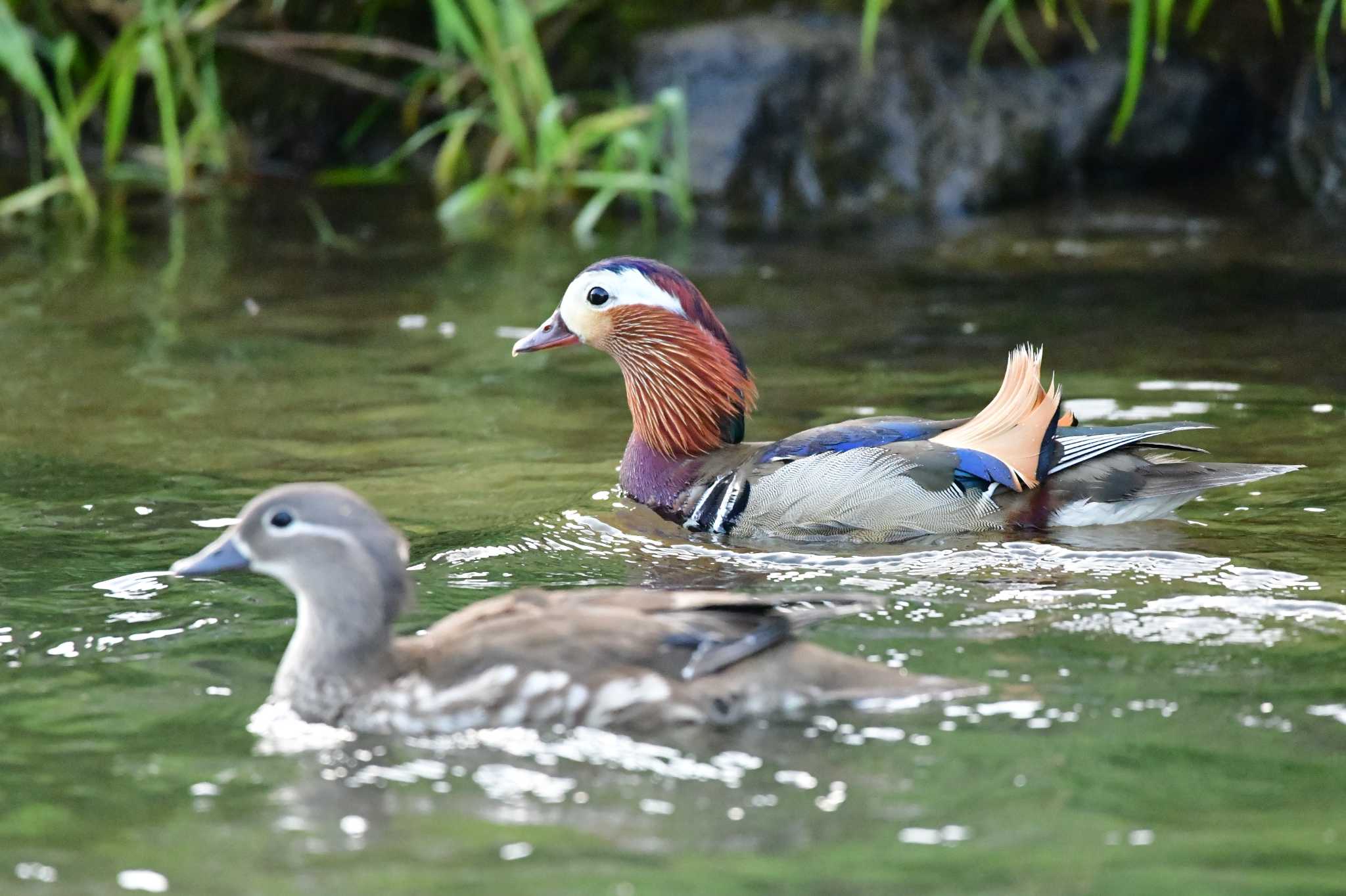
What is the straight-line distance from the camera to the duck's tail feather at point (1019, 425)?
6215mm

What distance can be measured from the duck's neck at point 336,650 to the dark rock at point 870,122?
833cm

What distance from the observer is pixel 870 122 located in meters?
12.9

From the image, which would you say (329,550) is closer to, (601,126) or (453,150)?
(601,126)

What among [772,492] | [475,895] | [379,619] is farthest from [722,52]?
[475,895]

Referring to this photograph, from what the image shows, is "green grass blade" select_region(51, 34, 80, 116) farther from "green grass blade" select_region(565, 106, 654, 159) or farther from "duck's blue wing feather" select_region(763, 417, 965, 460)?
"duck's blue wing feather" select_region(763, 417, 965, 460)

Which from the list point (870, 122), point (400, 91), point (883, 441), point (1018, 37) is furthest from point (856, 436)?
point (400, 91)

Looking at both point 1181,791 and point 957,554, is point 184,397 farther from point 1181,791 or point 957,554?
point 1181,791

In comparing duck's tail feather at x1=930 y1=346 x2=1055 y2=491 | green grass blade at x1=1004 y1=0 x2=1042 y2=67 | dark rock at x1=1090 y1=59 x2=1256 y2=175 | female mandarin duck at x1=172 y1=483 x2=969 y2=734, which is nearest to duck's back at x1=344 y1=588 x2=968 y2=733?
→ female mandarin duck at x1=172 y1=483 x2=969 y2=734

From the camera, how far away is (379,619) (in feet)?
15.2

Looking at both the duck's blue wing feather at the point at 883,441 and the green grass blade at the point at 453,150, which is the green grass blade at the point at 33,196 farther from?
the duck's blue wing feather at the point at 883,441

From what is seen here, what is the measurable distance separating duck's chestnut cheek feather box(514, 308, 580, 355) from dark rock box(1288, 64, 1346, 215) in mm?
7176

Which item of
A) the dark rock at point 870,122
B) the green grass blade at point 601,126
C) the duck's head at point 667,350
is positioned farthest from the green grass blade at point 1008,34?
the duck's head at point 667,350

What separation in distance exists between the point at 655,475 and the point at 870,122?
21.9 feet

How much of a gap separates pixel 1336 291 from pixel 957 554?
500 centimetres
